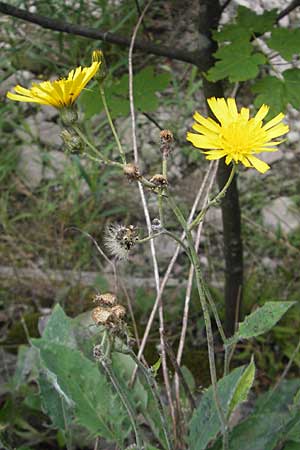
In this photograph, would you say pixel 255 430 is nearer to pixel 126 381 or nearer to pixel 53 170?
pixel 126 381

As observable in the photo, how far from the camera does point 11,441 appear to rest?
5.72ft

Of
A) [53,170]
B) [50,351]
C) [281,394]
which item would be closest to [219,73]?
[50,351]

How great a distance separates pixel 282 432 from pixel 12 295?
1247 millimetres

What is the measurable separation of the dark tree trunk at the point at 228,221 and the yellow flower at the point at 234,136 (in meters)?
0.61

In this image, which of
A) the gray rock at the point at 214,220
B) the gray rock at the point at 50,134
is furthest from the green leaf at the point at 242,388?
the gray rock at the point at 50,134

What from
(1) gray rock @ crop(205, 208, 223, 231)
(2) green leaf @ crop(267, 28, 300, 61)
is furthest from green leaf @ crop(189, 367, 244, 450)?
(1) gray rock @ crop(205, 208, 223, 231)

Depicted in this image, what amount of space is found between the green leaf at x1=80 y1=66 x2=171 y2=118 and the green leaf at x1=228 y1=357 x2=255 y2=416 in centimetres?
62

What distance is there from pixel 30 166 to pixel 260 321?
208 cm

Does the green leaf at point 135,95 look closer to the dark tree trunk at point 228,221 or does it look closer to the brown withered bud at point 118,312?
the dark tree trunk at point 228,221

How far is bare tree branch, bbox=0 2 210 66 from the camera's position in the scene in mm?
1558

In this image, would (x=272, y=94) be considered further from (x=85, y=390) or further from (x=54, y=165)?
(x=54, y=165)

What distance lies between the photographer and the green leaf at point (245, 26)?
1494 millimetres

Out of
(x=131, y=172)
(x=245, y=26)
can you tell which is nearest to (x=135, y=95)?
(x=245, y=26)

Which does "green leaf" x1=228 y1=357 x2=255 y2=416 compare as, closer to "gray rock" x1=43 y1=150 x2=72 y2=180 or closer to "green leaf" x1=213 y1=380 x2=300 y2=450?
"green leaf" x1=213 y1=380 x2=300 y2=450
